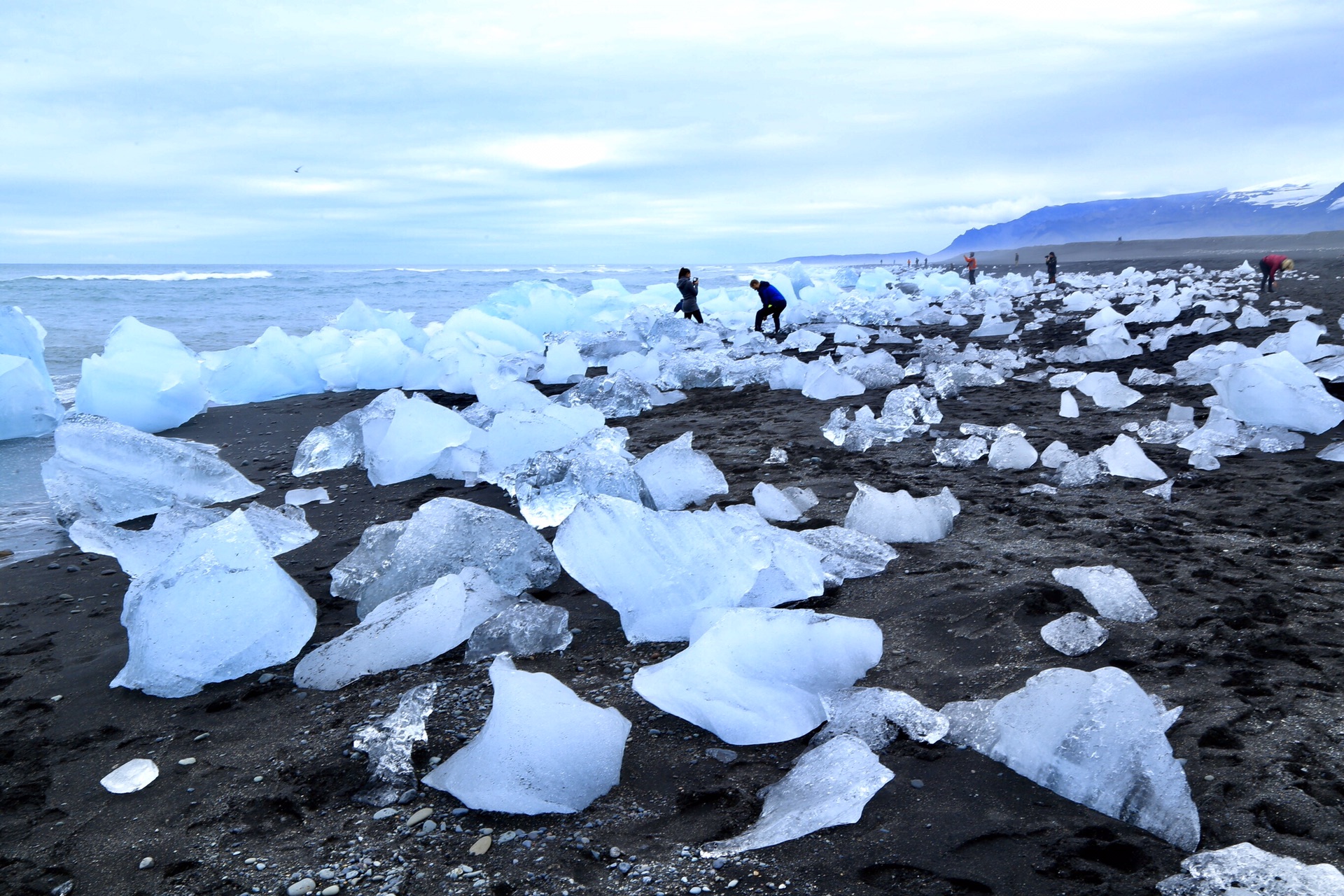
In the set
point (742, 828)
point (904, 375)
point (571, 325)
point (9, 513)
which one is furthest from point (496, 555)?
point (571, 325)

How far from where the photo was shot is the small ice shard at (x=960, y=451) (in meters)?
3.87

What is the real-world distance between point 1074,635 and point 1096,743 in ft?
1.88

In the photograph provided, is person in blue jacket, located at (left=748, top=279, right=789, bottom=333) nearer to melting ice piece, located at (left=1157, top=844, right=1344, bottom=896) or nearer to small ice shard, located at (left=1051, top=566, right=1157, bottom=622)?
small ice shard, located at (left=1051, top=566, right=1157, bottom=622)

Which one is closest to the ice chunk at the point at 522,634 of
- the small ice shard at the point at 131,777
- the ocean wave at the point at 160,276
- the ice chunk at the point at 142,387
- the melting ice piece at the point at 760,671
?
the melting ice piece at the point at 760,671

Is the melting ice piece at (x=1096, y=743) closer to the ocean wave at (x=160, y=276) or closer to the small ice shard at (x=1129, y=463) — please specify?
the small ice shard at (x=1129, y=463)

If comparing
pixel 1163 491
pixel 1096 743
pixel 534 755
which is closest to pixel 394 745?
pixel 534 755

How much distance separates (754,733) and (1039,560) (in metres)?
1.33

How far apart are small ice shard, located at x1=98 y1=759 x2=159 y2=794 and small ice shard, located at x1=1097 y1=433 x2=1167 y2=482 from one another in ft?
11.7

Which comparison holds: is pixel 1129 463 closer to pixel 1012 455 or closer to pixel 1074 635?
pixel 1012 455

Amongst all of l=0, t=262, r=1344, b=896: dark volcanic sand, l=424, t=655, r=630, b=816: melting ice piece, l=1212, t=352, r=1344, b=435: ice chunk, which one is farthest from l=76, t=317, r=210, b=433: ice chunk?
l=1212, t=352, r=1344, b=435: ice chunk

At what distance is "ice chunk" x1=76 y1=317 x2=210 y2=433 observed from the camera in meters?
5.95

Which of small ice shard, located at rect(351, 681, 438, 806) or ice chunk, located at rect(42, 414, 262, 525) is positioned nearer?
small ice shard, located at rect(351, 681, 438, 806)

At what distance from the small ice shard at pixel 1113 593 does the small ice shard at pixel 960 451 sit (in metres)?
1.53

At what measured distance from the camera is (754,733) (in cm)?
179
